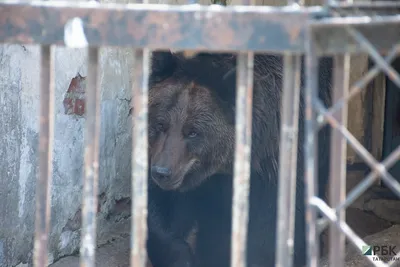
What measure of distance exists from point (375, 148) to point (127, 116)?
220cm

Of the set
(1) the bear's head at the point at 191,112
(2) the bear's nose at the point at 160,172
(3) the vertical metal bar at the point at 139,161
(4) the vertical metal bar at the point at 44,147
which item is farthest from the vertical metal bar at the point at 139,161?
(1) the bear's head at the point at 191,112

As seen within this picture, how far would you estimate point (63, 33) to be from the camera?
5.83 ft

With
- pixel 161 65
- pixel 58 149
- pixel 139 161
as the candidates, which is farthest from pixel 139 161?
pixel 161 65

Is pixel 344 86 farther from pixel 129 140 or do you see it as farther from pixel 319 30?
pixel 129 140

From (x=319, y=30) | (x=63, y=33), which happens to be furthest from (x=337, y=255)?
(x=63, y=33)

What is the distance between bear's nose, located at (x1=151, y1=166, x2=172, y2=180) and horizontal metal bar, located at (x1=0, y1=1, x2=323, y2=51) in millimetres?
1928

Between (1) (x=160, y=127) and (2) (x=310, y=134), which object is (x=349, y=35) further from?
(1) (x=160, y=127)

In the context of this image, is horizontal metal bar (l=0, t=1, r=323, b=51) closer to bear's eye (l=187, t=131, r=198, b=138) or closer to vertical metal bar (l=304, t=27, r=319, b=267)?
vertical metal bar (l=304, t=27, r=319, b=267)

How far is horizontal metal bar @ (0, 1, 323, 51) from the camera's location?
1.72m

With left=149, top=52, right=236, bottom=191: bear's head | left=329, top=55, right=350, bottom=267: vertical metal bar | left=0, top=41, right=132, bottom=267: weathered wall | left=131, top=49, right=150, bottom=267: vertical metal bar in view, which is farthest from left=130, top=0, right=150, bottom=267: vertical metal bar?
left=149, top=52, right=236, bottom=191: bear's head

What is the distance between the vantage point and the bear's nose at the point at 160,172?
367 centimetres

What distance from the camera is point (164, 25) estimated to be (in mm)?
1744

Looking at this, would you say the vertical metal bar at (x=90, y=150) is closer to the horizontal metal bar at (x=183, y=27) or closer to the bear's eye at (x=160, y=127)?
the horizontal metal bar at (x=183, y=27)

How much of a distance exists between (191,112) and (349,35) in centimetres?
232
